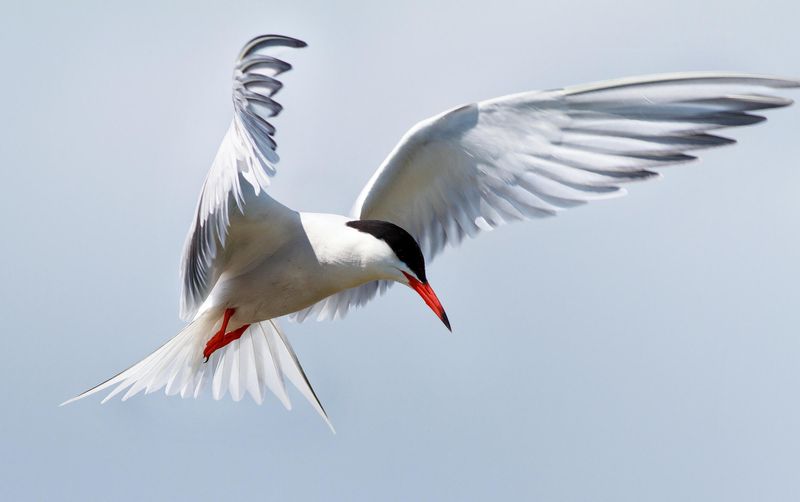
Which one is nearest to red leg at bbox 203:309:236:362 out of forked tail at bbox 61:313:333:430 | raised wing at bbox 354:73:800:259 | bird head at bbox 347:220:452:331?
forked tail at bbox 61:313:333:430

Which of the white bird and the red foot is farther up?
the white bird

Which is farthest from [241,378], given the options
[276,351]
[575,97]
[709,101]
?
[709,101]

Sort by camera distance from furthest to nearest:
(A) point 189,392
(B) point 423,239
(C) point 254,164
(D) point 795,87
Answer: (A) point 189,392
(B) point 423,239
(D) point 795,87
(C) point 254,164

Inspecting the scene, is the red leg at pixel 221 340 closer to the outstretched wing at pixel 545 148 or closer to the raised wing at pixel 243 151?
the raised wing at pixel 243 151

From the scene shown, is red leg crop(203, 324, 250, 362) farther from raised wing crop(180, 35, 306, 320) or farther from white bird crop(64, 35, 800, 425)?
raised wing crop(180, 35, 306, 320)

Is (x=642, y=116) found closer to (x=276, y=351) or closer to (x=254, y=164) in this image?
(x=254, y=164)

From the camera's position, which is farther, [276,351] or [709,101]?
Answer: [276,351]

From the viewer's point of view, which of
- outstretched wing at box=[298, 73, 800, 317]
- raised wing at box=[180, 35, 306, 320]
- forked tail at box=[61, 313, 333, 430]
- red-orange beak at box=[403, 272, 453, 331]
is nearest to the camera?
raised wing at box=[180, 35, 306, 320]

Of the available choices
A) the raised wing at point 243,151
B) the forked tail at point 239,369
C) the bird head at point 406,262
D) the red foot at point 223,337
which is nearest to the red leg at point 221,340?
the red foot at point 223,337
